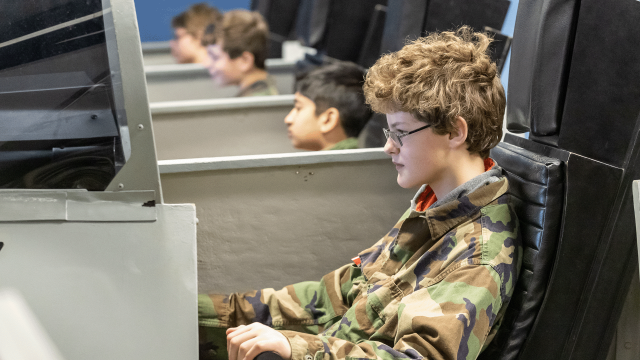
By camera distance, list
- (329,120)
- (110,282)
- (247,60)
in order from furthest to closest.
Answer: (247,60) → (329,120) → (110,282)

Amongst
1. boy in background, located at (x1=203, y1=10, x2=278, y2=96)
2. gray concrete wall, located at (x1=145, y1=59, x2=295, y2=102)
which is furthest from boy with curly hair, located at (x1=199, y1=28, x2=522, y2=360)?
gray concrete wall, located at (x1=145, y1=59, x2=295, y2=102)

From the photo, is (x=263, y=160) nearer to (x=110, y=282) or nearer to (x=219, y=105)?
Result: (x=110, y=282)

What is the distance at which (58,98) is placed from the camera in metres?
0.98

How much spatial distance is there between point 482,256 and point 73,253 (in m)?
0.70

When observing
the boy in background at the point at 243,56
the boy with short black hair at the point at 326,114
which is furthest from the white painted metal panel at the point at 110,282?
the boy in background at the point at 243,56

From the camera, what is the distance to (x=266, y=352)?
34.4 inches

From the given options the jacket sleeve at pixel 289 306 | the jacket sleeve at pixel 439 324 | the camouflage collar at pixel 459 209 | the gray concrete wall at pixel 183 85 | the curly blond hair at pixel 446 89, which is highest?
the gray concrete wall at pixel 183 85

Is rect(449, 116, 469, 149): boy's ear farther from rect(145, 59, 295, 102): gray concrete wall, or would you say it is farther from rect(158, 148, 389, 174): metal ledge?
rect(145, 59, 295, 102): gray concrete wall

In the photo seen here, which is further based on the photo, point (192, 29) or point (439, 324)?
point (192, 29)

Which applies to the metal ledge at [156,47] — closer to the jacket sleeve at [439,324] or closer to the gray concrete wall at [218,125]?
the gray concrete wall at [218,125]

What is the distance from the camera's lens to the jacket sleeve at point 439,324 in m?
0.86

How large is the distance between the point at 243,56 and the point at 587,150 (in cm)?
265

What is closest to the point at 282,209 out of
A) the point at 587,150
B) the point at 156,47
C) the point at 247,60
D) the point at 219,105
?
the point at 587,150

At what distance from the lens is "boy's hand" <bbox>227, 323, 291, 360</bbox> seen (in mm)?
875
